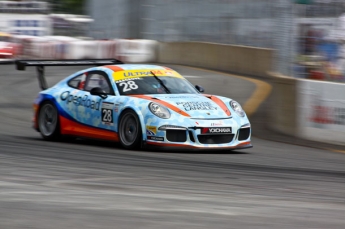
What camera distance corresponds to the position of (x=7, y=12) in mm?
40438

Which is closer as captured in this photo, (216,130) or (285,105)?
(216,130)

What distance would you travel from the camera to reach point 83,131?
1074 centimetres

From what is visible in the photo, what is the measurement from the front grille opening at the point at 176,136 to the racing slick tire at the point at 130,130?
39 cm

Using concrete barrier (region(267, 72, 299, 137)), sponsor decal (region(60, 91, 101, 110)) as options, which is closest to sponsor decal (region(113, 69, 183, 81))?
sponsor decal (region(60, 91, 101, 110))

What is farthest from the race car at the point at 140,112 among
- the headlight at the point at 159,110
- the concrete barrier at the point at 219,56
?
the concrete barrier at the point at 219,56

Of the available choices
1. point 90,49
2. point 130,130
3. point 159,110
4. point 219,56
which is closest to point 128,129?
point 130,130

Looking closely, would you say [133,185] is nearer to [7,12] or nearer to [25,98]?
[25,98]

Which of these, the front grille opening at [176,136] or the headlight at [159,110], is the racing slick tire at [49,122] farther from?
the front grille opening at [176,136]

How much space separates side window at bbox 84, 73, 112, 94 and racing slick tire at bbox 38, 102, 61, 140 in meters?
0.74

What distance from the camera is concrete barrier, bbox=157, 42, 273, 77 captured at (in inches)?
894

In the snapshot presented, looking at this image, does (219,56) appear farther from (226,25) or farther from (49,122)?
(49,122)

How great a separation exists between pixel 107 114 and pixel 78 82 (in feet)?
3.56

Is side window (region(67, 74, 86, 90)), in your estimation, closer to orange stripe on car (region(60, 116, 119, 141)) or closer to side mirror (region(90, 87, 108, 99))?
orange stripe on car (region(60, 116, 119, 141))

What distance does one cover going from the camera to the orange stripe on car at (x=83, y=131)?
33.6 feet
